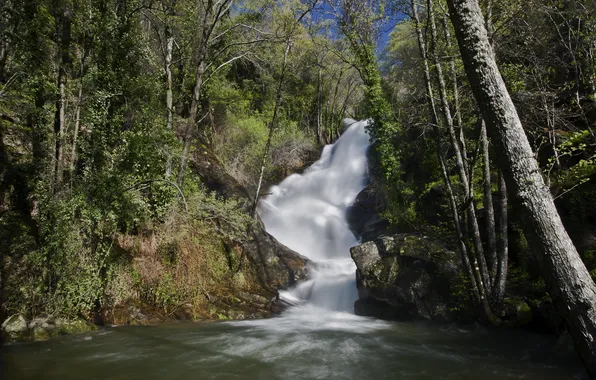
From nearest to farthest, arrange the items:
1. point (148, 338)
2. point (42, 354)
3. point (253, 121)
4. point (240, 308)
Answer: point (42, 354) < point (148, 338) < point (240, 308) < point (253, 121)

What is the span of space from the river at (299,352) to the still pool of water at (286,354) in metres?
0.02

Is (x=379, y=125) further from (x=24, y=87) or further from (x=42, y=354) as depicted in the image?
(x=42, y=354)

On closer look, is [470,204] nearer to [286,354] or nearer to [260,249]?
[286,354]

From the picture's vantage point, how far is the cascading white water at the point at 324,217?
12.5 metres

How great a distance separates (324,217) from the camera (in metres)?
18.0

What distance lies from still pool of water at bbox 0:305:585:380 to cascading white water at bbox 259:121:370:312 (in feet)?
11.7

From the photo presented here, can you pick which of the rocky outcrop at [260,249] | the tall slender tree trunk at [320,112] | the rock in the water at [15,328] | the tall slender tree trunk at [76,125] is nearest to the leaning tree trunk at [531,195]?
the tall slender tree trunk at [76,125]

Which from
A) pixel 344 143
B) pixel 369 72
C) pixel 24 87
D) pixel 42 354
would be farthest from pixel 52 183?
pixel 344 143

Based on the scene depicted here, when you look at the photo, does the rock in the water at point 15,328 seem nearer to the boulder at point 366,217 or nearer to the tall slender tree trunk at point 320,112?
the boulder at point 366,217

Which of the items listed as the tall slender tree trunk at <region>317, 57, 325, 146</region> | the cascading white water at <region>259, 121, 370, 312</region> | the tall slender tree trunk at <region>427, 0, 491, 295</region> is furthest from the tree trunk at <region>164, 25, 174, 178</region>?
the tall slender tree trunk at <region>317, 57, 325, 146</region>

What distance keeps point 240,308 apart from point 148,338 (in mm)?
3286

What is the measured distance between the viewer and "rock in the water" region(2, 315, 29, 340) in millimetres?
6336

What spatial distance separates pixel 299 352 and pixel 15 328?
5.40 metres

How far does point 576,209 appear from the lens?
8180 millimetres
